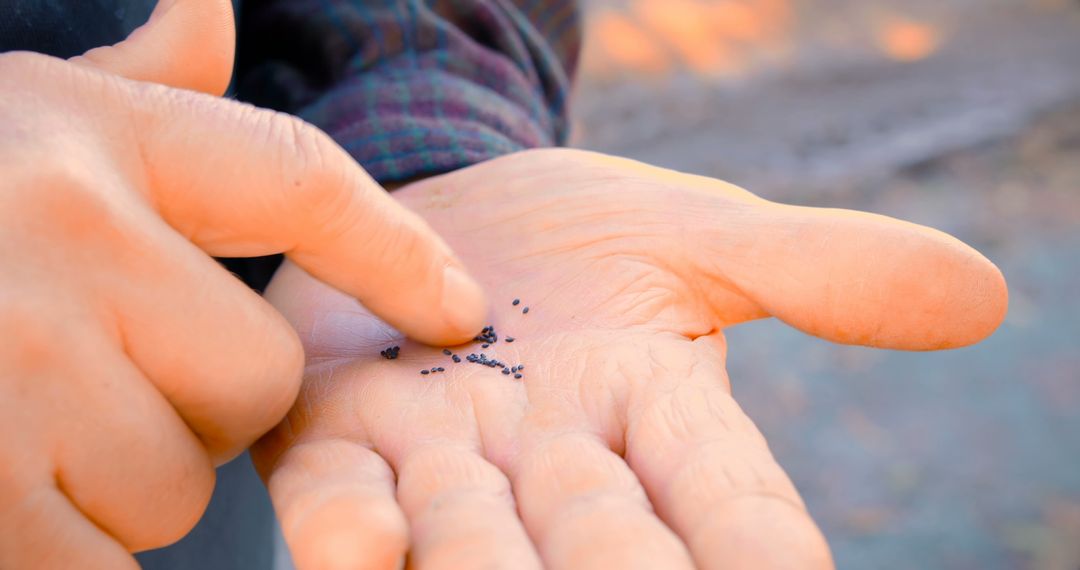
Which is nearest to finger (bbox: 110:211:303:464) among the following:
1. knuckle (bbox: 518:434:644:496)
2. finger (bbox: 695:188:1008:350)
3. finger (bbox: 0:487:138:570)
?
finger (bbox: 0:487:138:570)

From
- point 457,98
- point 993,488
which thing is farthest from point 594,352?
point 993,488

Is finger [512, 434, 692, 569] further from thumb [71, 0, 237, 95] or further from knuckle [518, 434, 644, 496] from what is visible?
thumb [71, 0, 237, 95]

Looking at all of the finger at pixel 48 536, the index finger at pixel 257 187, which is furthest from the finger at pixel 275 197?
the finger at pixel 48 536

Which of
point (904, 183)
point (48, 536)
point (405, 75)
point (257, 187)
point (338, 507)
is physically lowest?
point (48, 536)

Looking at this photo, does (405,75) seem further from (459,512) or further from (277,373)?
(459,512)

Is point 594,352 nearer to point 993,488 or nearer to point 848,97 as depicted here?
point 993,488

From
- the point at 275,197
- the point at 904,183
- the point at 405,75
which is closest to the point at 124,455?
the point at 275,197
